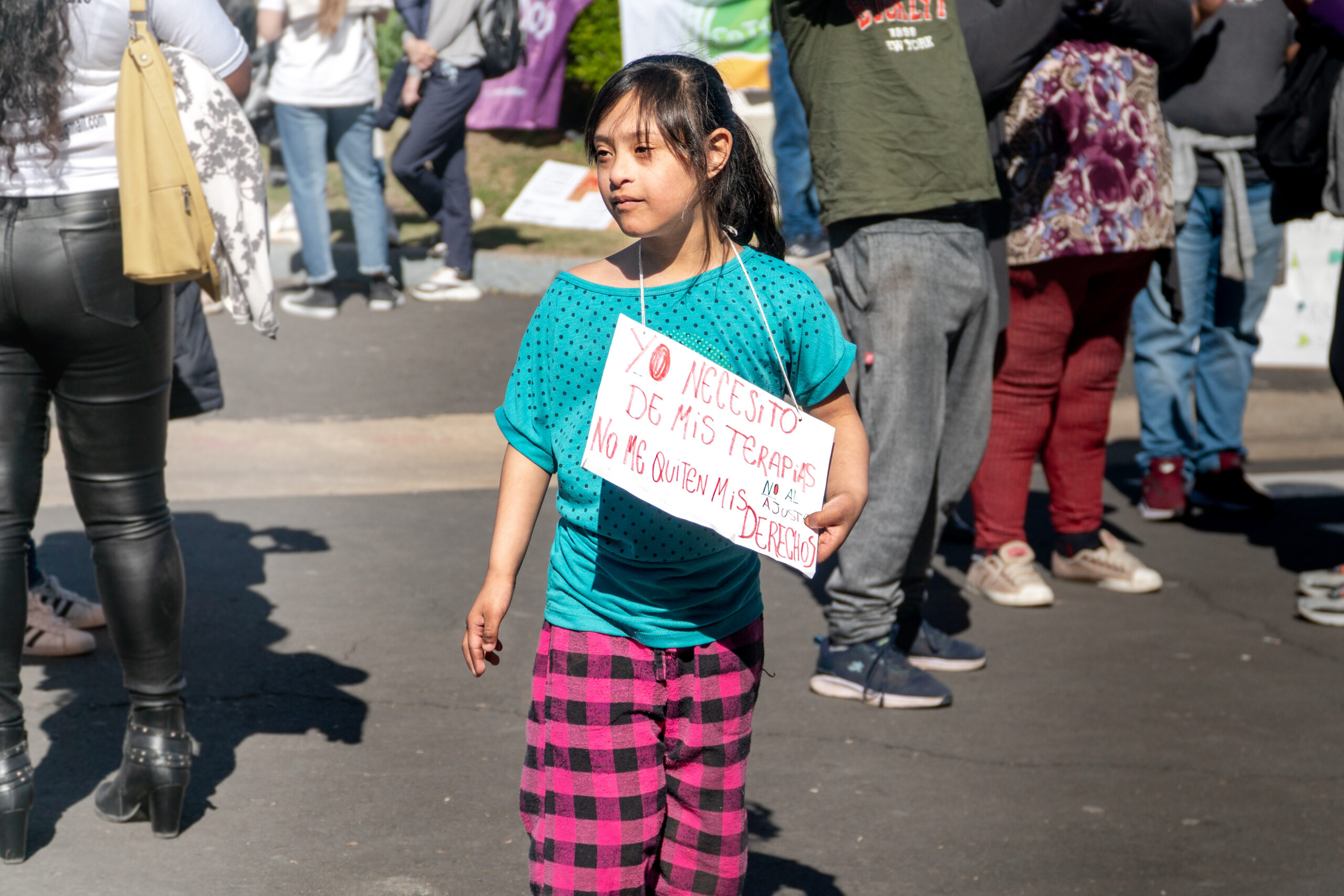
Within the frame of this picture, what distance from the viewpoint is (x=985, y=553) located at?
5148 mm

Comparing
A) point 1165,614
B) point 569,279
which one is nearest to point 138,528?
point 569,279

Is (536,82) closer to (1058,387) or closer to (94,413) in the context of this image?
(1058,387)

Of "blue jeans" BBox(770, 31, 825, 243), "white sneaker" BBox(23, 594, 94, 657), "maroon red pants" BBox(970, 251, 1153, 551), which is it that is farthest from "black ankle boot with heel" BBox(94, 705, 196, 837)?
"blue jeans" BBox(770, 31, 825, 243)

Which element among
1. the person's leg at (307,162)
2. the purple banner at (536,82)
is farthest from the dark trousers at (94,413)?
the purple banner at (536,82)

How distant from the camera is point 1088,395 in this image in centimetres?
505

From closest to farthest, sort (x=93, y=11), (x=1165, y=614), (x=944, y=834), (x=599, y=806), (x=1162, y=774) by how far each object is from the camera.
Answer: (x=599, y=806), (x=93, y=11), (x=944, y=834), (x=1162, y=774), (x=1165, y=614)

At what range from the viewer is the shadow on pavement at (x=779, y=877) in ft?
10.2

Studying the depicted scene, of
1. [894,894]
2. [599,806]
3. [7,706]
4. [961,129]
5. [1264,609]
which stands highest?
[961,129]

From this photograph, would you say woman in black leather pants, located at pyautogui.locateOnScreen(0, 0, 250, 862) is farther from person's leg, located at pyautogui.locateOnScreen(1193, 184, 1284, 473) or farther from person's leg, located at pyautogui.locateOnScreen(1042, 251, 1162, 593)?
person's leg, located at pyautogui.locateOnScreen(1193, 184, 1284, 473)

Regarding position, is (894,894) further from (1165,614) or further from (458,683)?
(1165,614)

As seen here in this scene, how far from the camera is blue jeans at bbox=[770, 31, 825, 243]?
9453 millimetres

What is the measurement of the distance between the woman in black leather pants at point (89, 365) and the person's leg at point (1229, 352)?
4405 mm

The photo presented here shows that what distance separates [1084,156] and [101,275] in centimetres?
293

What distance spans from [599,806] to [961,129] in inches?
89.8
